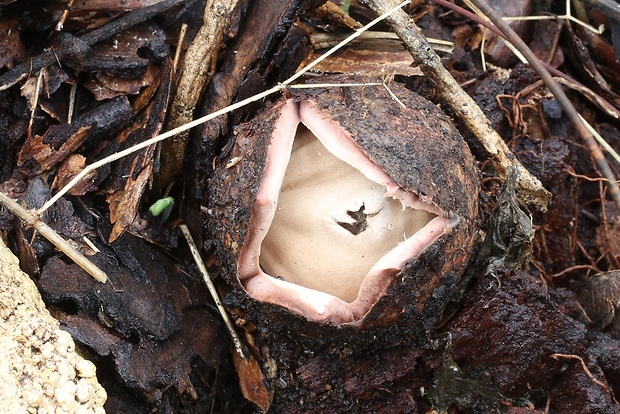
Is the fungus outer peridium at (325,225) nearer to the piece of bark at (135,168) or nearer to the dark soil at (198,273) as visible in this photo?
the dark soil at (198,273)

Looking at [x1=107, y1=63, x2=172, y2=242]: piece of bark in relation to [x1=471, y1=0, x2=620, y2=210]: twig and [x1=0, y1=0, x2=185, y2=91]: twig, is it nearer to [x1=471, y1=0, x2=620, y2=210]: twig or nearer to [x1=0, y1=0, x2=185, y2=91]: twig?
[x1=0, y1=0, x2=185, y2=91]: twig

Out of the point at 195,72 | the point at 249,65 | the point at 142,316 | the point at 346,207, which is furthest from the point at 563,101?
the point at 142,316

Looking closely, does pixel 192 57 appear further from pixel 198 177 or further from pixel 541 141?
pixel 541 141

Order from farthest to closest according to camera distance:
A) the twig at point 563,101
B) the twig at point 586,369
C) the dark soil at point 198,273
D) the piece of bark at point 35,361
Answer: the twig at point 586,369, the dark soil at point 198,273, the twig at point 563,101, the piece of bark at point 35,361

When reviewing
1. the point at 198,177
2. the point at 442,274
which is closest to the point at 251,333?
the point at 198,177

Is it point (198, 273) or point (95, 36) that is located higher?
point (95, 36)

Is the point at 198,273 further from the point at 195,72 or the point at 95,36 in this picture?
the point at 95,36

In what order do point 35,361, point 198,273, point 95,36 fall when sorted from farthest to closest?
point 198,273, point 95,36, point 35,361

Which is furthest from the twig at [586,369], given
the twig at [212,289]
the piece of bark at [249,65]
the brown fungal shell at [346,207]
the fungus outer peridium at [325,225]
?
the piece of bark at [249,65]
